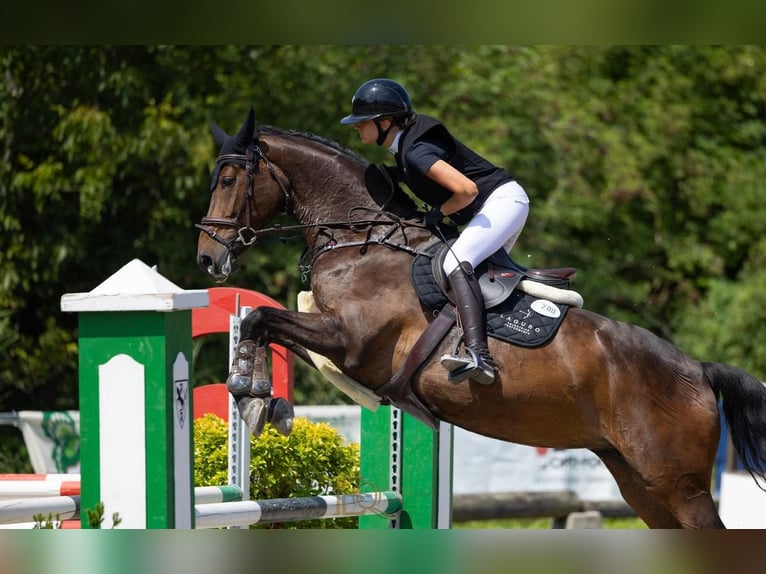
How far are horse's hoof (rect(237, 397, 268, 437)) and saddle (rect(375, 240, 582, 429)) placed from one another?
0.50m

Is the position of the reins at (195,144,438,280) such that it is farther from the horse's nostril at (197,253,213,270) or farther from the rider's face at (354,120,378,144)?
the rider's face at (354,120,378,144)

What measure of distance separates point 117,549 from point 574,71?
13.8 m

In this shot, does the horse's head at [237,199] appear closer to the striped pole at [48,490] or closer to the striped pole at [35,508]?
the striped pole at [48,490]

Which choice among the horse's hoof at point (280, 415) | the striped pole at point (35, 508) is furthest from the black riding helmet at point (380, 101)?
the striped pole at point (35, 508)

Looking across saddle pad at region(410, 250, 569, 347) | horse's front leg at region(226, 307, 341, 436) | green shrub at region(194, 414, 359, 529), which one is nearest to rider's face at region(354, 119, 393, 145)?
saddle pad at region(410, 250, 569, 347)

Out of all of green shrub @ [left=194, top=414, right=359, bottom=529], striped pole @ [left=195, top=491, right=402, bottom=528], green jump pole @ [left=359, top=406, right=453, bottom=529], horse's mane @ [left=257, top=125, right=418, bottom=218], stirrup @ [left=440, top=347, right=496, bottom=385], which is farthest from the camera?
green jump pole @ [left=359, top=406, right=453, bottom=529]

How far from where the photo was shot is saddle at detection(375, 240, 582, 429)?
14.0ft

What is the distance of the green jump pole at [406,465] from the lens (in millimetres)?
5137

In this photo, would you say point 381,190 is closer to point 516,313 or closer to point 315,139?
point 315,139

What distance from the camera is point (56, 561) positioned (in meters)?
2.70

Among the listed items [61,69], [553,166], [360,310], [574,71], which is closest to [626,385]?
[360,310]

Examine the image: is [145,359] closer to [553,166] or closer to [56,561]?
[56,561]

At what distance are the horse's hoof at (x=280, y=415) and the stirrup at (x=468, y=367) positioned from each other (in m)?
0.63

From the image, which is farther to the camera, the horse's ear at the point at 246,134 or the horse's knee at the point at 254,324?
the horse's ear at the point at 246,134
